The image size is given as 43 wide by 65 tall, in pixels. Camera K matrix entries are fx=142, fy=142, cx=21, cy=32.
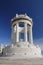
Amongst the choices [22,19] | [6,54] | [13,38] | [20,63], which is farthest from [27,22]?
[20,63]

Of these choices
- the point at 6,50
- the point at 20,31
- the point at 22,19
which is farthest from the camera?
the point at 20,31

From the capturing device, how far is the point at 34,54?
3459cm

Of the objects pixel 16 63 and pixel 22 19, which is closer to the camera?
pixel 16 63

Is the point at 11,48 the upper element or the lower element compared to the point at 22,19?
lower

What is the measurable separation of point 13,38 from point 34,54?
1877 centimetres

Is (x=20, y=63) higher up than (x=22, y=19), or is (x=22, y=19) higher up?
(x=22, y=19)

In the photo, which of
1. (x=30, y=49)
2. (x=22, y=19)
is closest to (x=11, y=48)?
(x=30, y=49)

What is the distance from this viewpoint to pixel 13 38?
5206 centimetres

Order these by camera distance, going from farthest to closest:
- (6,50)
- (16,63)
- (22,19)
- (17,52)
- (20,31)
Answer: (20,31), (22,19), (6,50), (17,52), (16,63)

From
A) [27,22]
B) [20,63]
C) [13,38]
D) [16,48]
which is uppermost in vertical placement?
[27,22]

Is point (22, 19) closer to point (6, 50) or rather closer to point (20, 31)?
point (20, 31)

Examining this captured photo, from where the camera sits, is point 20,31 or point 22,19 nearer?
point 22,19

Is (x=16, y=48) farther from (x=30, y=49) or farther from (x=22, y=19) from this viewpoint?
(x=22, y=19)

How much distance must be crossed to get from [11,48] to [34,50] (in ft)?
18.6
